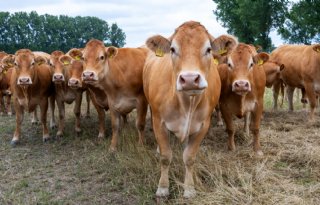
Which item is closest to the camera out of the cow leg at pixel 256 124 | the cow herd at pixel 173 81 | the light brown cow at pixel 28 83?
the cow herd at pixel 173 81

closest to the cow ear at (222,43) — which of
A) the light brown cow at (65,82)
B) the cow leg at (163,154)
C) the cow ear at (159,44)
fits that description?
the cow ear at (159,44)

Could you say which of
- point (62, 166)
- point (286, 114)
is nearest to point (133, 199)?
point (62, 166)

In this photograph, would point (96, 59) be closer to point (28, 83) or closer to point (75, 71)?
point (75, 71)

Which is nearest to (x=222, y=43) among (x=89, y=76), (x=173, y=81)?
(x=173, y=81)

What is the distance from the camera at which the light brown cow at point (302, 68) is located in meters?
8.56

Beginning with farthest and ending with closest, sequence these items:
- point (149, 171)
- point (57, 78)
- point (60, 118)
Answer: point (60, 118)
point (57, 78)
point (149, 171)

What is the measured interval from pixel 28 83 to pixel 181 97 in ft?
11.7

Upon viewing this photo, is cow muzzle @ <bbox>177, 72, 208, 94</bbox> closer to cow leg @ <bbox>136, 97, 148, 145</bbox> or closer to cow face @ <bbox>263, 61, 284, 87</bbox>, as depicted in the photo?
cow leg @ <bbox>136, 97, 148, 145</bbox>

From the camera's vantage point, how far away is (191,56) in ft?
12.3

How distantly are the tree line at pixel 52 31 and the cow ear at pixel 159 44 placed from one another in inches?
1575

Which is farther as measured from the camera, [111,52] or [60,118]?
[60,118]

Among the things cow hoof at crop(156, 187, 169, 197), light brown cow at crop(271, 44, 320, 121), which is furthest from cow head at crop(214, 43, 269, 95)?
light brown cow at crop(271, 44, 320, 121)

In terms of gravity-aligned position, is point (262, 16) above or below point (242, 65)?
above

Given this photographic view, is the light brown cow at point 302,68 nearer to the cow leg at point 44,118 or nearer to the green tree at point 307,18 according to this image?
the cow leg at point 44,118
